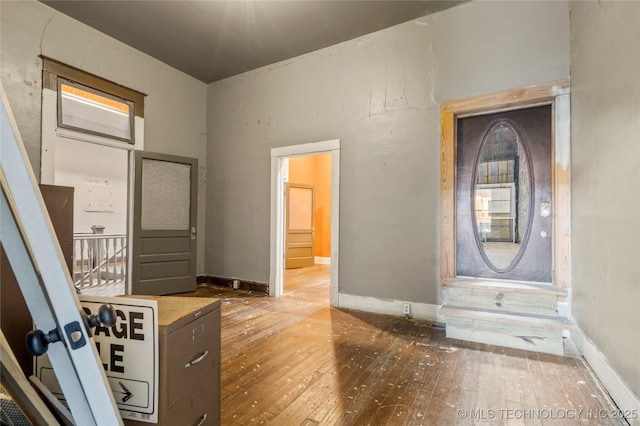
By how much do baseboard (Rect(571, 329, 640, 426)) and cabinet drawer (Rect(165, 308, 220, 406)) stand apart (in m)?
2.19

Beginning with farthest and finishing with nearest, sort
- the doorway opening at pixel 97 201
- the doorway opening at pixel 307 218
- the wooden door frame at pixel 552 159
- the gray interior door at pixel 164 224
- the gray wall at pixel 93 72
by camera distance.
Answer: the doorway opening at pixel 307 218 < the doorway opening at pixel 97 201 < the gray interior door at pixel 164 224 < the gray wall at pixel 93 72 < the wooden door frame at pixel 552 159

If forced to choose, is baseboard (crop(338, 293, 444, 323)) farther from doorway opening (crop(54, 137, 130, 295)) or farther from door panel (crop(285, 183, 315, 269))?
doorway opening (crop(54, 137, 130, 295))

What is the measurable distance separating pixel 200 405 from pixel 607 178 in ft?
9.11

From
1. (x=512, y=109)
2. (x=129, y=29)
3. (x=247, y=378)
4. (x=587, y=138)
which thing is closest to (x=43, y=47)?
(x=129, y=29)

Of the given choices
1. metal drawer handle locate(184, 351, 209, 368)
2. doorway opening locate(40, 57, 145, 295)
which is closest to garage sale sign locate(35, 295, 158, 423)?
metal drawer handle locate(184, 351, 209, 368)

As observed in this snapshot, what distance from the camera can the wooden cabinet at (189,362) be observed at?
1.09 metres

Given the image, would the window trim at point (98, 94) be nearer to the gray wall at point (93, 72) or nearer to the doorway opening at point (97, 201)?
the gray wall at point (93, 72)

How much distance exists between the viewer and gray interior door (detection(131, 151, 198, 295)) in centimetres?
422

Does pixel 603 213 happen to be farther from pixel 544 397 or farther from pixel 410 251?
pixel 410 251

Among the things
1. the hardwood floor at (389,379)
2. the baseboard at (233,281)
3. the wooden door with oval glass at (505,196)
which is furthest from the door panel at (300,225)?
the wooden door with oval glass at (505,196)

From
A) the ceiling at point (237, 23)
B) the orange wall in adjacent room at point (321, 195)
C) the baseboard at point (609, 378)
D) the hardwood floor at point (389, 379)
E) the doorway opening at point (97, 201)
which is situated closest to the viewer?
the baseboard at point (609, 378)

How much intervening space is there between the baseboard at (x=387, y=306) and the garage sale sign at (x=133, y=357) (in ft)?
9.37

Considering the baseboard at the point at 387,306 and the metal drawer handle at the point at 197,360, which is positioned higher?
the metal drawer handle at the point at 197,360

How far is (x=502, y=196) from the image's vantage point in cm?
324
